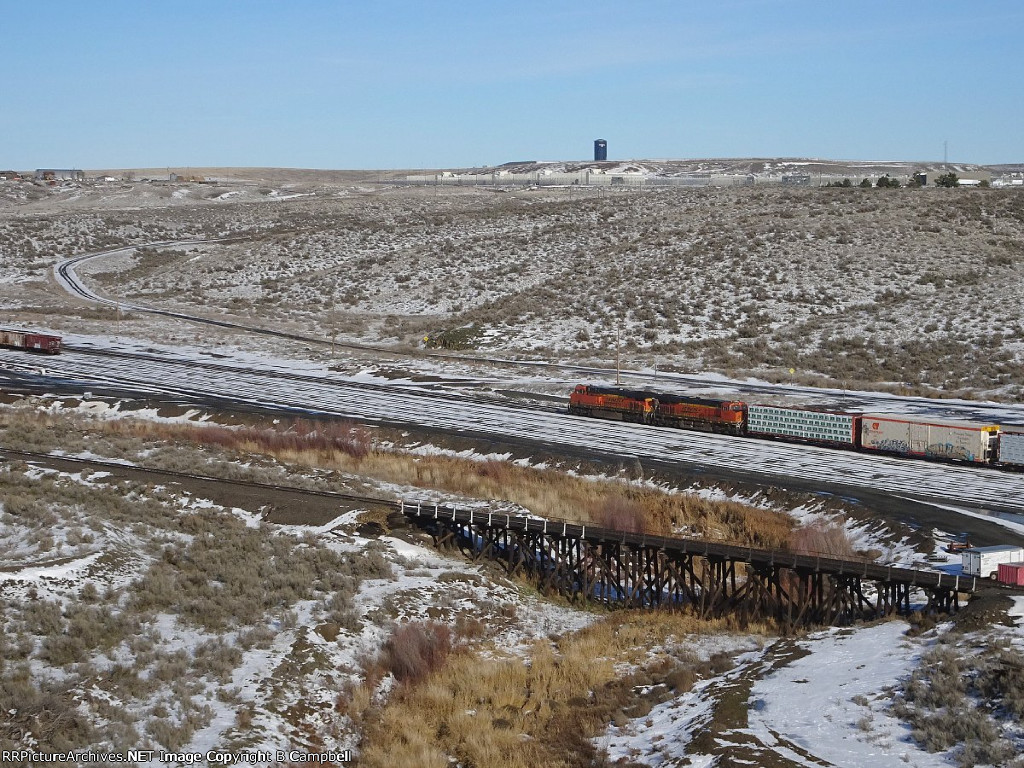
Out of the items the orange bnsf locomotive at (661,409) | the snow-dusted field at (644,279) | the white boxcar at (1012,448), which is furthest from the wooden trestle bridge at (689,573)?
the snow-dusted field at (644,279)

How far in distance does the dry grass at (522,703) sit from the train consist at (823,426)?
19298mm

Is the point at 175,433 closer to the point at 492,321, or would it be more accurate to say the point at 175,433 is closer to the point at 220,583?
the point at 220,583

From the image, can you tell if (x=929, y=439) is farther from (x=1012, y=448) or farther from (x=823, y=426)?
(x=823, y=426)

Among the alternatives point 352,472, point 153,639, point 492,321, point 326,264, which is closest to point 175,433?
point 352,472

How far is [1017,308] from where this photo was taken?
72.2m

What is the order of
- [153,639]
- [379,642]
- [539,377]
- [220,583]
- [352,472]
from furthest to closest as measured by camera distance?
[539,377], [352,472], [220,583], [379,642], [153,639]

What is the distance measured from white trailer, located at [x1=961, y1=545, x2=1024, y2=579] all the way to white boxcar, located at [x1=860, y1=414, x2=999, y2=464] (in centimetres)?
1443

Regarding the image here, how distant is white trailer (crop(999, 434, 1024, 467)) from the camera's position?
41.0 meters

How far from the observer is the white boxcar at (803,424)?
45.8 metres

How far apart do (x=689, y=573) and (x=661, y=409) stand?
63.9 feet

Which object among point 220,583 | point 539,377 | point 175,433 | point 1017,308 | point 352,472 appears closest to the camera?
point 220,583

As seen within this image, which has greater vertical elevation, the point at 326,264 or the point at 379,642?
the point at 326,264

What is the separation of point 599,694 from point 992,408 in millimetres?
37029

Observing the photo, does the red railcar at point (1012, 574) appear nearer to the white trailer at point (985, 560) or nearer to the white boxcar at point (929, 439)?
the white trailer at point (985, 560)
